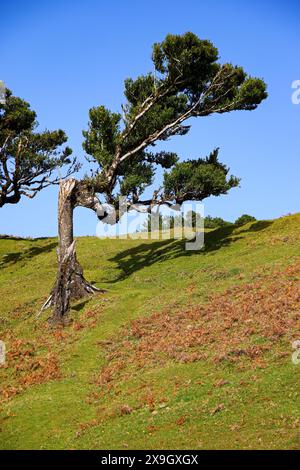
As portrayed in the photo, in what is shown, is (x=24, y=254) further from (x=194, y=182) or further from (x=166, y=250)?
(x=194, y=182)

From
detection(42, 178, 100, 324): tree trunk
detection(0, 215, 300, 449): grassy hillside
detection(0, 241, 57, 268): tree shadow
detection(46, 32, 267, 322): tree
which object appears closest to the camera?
detection(0, 215, 300, 449): grassy hillside

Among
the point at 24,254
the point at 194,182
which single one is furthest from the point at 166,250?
the point at 24,254

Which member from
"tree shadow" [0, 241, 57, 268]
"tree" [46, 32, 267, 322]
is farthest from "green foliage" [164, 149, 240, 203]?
"tree shadow" [0, 241, 57, 268]

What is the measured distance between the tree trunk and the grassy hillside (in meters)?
1.30

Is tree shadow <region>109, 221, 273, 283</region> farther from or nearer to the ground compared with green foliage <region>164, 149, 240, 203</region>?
nearer to the ground

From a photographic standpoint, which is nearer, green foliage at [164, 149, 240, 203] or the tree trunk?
the tree trunk

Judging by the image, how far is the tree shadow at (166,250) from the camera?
166 ft

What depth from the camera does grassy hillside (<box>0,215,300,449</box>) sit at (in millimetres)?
20625

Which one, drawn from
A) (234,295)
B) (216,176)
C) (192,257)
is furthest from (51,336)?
(216,176)

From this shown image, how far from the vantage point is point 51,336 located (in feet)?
114

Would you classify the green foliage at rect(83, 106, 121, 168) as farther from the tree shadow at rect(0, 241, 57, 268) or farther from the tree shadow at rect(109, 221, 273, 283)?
the tree shadow at rect(0, 241, 57, 268)

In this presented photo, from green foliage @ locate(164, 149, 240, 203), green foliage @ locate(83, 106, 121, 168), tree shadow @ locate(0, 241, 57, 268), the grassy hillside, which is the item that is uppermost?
green foliage @ locate(83, 106, 121, 168)

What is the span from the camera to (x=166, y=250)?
179ft

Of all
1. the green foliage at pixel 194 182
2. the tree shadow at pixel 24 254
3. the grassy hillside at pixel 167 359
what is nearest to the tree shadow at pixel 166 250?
the grassy hillside at pixel 167 359
